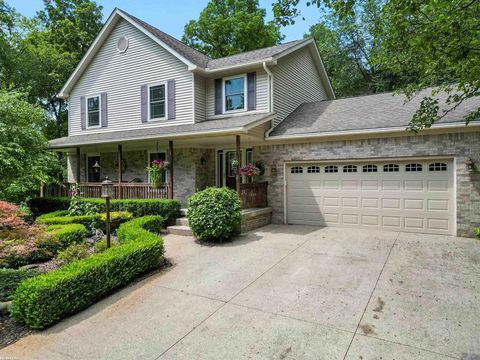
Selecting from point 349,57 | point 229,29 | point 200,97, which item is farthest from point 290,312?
point 229,29

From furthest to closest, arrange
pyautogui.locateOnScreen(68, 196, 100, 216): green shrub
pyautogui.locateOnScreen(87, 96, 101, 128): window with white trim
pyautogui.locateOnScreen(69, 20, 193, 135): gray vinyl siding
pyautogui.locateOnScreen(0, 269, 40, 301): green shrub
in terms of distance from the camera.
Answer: pyautogui.locateOnScreen(87, 96, 101, 128): window with white trim
pyautogui.locateOnScreen(69, 20, 193, 135): gray vinyl siding
pyautogui.locateOnScreen(68, 196, 100, 216): green shrub
pyautogui.locateOnScreen(0, 269, 40, 301): green shrub

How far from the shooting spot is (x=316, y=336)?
11.4ft

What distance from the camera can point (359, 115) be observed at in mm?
9820

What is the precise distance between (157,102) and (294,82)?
5749 millimetres

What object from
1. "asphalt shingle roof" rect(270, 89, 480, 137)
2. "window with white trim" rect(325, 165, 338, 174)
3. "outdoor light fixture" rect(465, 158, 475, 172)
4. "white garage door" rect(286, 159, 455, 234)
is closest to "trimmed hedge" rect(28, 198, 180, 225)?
"white garage door" rect(286, 159, 455, 234)

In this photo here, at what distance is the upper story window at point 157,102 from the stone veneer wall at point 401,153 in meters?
4.44

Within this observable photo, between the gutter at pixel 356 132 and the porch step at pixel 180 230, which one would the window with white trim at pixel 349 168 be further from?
the porch step at pixel 180 230

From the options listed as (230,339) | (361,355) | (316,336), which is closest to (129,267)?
(230,339)

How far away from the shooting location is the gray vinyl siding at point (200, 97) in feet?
37.2

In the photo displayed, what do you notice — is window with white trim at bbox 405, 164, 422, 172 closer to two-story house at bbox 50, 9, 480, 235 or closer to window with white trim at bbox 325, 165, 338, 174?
two-story house at bbox 50, 9, 480, 235

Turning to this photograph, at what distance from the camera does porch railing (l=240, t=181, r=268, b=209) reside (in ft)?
30.0

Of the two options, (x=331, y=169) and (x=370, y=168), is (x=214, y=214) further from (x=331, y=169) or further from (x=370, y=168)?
(x=370, y=168)

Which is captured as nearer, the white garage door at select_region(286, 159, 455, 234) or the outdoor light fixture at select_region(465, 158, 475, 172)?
the outdoor light fixture at select_region(465, 158, 475, 172)

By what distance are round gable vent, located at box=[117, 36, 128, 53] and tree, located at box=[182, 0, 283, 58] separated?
12054mm
